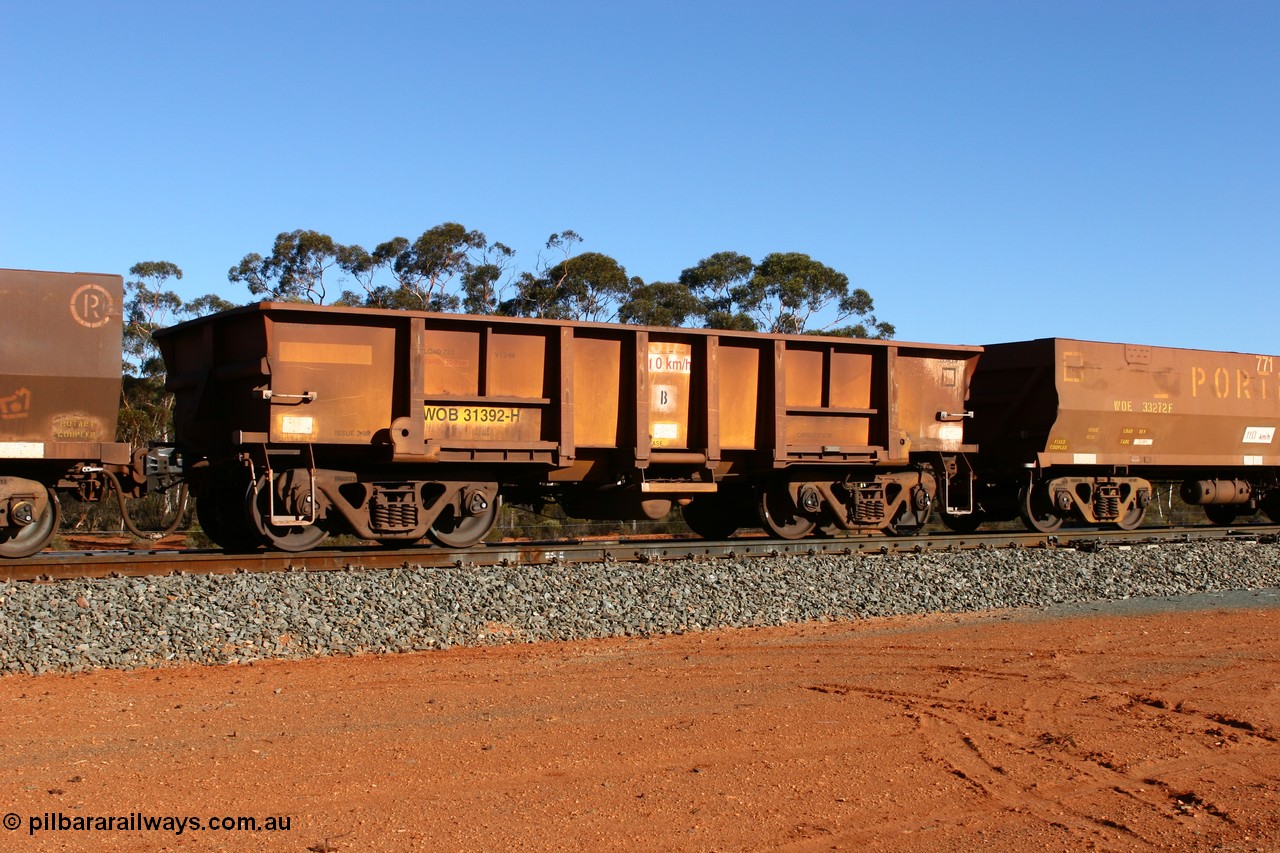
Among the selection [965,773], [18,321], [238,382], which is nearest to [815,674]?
[965,773]

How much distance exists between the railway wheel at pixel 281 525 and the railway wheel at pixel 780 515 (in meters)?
5.39

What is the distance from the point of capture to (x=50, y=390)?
10.2 meters

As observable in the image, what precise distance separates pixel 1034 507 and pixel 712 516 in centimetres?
494

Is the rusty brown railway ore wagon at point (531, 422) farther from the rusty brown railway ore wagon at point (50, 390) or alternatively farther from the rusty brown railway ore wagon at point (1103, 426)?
the rusty brown railway ore wagon at point (1103, 426)

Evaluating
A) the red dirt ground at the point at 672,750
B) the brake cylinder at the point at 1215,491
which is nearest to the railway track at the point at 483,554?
the red dirt ground at the point at 672,750

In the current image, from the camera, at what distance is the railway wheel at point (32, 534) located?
10.3m

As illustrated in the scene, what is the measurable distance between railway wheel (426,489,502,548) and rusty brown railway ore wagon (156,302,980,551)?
3cm

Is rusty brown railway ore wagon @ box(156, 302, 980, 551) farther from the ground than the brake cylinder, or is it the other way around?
rusty brown railway ore wagon @ box(156, 302, 980, 551)

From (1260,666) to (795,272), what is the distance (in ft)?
118

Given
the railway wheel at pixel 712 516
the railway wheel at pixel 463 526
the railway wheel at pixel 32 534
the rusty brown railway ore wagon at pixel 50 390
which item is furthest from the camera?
the railway wheel at pixel 712 516

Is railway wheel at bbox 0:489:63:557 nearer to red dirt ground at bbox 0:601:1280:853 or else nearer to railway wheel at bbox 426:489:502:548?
red dirt ground at bbox 0:601:1280:853

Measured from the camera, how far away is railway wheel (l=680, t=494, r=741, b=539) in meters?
15.2

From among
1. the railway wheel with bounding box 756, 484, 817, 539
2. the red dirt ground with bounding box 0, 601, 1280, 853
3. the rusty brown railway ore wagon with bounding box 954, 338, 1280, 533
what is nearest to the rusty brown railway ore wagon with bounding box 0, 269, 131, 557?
the red dirt ground with bounding box 0, 601, 1280, 853

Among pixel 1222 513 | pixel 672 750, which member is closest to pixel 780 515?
pixel 672 750
